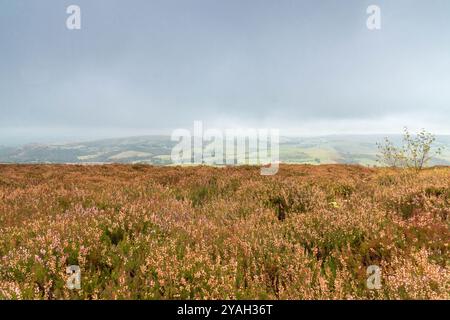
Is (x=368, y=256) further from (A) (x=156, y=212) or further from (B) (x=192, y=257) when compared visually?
(A) (x=156, y=212)

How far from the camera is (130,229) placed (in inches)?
185

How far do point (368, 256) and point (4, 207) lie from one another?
625 cm

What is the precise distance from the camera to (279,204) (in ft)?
23.2

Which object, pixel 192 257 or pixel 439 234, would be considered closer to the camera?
pixel 192 257

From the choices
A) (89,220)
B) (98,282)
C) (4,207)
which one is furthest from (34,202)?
(98,282)

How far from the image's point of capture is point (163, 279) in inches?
121

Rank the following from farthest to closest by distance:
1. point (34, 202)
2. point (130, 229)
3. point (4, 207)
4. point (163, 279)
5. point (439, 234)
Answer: point (34, 202)
point (4, 207)
point (130, 229)
point (439, 234)
point (163, 279)

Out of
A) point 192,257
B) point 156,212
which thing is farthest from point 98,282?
point 156,212

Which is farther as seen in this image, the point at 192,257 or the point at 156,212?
the point at 156,212
